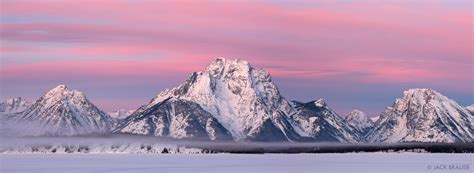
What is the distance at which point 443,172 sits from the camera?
357ft

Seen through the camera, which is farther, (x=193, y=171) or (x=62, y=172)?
(x=193, y=171)

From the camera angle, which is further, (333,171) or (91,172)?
(333,171)

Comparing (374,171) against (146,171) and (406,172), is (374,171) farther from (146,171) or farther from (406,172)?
(146,171)

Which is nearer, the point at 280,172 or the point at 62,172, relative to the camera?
the point at 62,172

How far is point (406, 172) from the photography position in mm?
109812

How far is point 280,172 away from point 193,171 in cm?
1237

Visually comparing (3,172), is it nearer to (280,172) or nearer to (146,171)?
(146,171)

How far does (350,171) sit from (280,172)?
9943mm

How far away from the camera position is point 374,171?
111m

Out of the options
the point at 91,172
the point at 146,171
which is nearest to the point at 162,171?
the point at 146,171

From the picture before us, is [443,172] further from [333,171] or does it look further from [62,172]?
[62,172]

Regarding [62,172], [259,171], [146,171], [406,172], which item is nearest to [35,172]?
[62,172]

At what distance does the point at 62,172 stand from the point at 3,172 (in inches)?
299

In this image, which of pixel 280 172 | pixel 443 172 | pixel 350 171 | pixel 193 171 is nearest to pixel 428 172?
pixel 443 172
